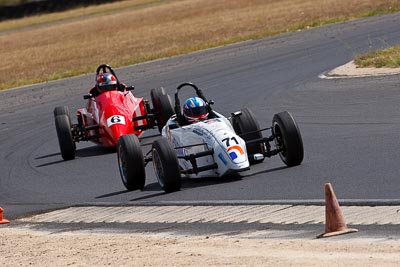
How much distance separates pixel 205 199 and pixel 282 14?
37.6 meters

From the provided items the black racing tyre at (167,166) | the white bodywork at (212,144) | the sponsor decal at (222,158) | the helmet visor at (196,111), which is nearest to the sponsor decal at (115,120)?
the white bodywork at (212,144)

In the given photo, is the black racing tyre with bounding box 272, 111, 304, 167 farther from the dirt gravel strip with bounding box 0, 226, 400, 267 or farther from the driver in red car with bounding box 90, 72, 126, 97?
the driver in red car with bounding box 90, 72, 126, 97

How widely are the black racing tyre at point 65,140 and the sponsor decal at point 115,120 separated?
0.75 meters

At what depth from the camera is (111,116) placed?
19391 mm

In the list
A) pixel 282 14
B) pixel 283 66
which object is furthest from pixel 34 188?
pixel 282 14

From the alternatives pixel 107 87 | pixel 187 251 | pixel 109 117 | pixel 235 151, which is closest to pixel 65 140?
pixel 109 117

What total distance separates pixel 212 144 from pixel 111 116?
538cm

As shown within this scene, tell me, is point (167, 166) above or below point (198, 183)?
above

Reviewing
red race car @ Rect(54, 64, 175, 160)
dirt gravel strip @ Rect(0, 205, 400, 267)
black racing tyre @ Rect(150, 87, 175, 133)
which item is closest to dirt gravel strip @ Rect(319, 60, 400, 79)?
red race car @ Rect(54, 64, 175, 160)

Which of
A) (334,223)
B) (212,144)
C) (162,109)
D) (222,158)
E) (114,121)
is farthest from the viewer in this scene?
(162,109)

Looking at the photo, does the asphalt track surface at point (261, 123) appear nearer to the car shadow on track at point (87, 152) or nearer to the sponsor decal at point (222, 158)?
the car shadow on track at point (87, 152)

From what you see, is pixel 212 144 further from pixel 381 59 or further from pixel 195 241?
pixel 381 59

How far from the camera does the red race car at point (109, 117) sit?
1933cm

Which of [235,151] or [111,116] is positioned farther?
[111,116]
